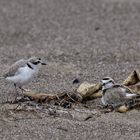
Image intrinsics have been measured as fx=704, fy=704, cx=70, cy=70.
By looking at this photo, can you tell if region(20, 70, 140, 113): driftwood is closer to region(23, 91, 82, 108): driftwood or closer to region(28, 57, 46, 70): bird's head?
region(23, 91, 82, 108): driftwood

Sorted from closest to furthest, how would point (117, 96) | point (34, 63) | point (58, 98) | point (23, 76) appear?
point (117, 96) < point (58, 98) < point (23, 76) < point (34, 63)

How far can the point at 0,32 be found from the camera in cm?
1568

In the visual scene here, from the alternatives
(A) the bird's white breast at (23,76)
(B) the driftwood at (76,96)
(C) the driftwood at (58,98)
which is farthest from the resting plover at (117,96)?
(A) the bird's white breast at (23,76)

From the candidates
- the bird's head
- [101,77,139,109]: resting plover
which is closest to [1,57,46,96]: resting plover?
the bird's head

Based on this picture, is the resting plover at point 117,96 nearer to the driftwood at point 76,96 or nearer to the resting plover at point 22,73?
the driftwood at point 76,96

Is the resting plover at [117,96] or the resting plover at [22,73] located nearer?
the resting plover at [117,96]

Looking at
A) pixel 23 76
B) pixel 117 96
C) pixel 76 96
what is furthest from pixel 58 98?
pixel 117 96

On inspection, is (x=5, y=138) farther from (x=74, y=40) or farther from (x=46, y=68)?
(x=74, y=40)

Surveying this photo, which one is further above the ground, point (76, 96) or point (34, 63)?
point (34, 63)

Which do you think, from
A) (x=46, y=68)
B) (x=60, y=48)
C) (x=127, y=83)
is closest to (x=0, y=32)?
(x=60, y=48)

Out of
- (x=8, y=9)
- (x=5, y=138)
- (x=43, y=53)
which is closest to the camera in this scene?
(x=5, y=138)

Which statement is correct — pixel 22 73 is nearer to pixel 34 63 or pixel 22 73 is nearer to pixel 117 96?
pixel 34 63

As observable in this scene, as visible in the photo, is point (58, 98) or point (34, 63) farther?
point (34, 63)

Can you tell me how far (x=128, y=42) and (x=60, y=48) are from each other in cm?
152
